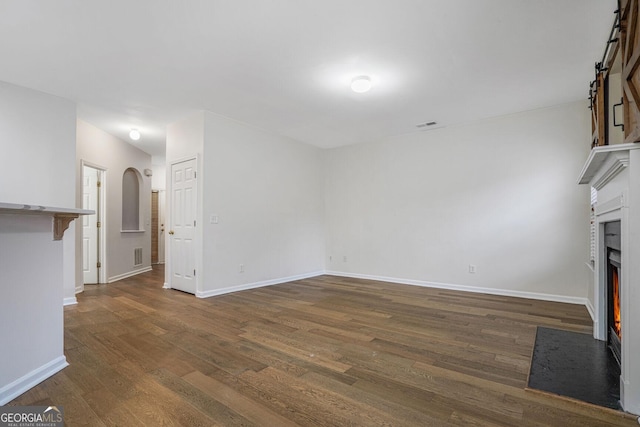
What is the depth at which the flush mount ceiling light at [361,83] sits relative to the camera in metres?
3.43

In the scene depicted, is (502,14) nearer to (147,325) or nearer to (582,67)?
(582,67)

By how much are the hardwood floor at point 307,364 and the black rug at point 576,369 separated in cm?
10

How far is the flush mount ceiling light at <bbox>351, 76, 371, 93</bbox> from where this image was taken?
3.43 m

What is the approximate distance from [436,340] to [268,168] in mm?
3876

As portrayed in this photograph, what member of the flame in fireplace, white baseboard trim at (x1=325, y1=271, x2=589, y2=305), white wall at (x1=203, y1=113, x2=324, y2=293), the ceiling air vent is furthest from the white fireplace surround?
white wall at (x1=203, y1=113, x2=324, y2=293)

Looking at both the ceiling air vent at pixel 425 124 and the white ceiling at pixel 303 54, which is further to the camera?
the ceiling air vent at pixel 425 124

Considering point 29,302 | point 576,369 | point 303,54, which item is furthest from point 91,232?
point 576,369

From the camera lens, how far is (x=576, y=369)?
2.23 m

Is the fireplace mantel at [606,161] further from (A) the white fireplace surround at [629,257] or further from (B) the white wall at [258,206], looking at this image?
(B) the white wall at [258,206]

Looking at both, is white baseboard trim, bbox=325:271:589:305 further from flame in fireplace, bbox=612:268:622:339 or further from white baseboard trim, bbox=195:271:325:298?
flame in fireplace, bbox=612:268:622:339

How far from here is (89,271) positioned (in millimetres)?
5566

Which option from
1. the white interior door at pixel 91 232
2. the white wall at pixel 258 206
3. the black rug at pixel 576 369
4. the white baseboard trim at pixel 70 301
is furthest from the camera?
the white interior door at pixel 91 232

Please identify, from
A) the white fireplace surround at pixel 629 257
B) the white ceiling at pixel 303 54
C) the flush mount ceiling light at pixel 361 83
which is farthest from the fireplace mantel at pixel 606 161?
the flush mount ceiling light at pixel 361 83

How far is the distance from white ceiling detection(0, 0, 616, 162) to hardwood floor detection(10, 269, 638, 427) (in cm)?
266
